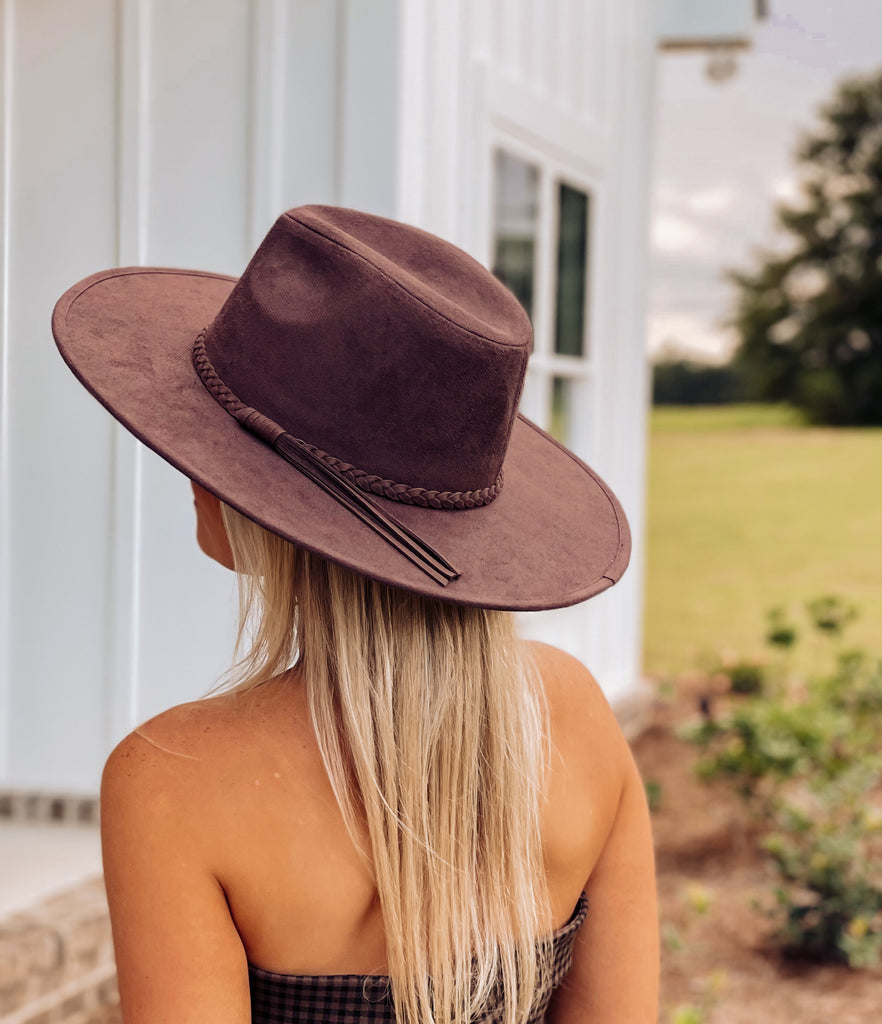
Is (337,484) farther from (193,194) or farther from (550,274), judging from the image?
(550,274)

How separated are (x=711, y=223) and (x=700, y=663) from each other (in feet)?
38.0

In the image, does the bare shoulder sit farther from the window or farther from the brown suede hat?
the window

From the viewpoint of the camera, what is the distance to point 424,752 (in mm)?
954

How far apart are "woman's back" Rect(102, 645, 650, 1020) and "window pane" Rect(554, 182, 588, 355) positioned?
3.08m

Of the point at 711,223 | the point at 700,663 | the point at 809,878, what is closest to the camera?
the point at 809,878

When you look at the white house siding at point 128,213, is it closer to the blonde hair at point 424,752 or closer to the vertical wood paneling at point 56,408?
the vertical wood paneling at point 56,408

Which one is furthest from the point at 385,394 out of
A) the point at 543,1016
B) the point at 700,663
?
the point at 700,663

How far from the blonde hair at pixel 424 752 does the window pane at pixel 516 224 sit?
102 inches

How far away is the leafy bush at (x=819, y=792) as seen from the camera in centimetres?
316

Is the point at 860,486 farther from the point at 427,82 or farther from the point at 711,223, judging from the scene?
the point at 427,82

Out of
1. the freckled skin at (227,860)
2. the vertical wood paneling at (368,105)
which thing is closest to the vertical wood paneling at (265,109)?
the vertical wood paneling at (368,105)

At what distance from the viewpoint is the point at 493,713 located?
3.23ft

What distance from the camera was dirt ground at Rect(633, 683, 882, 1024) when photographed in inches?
115

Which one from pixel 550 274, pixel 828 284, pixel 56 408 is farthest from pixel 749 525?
pixel 56 408
